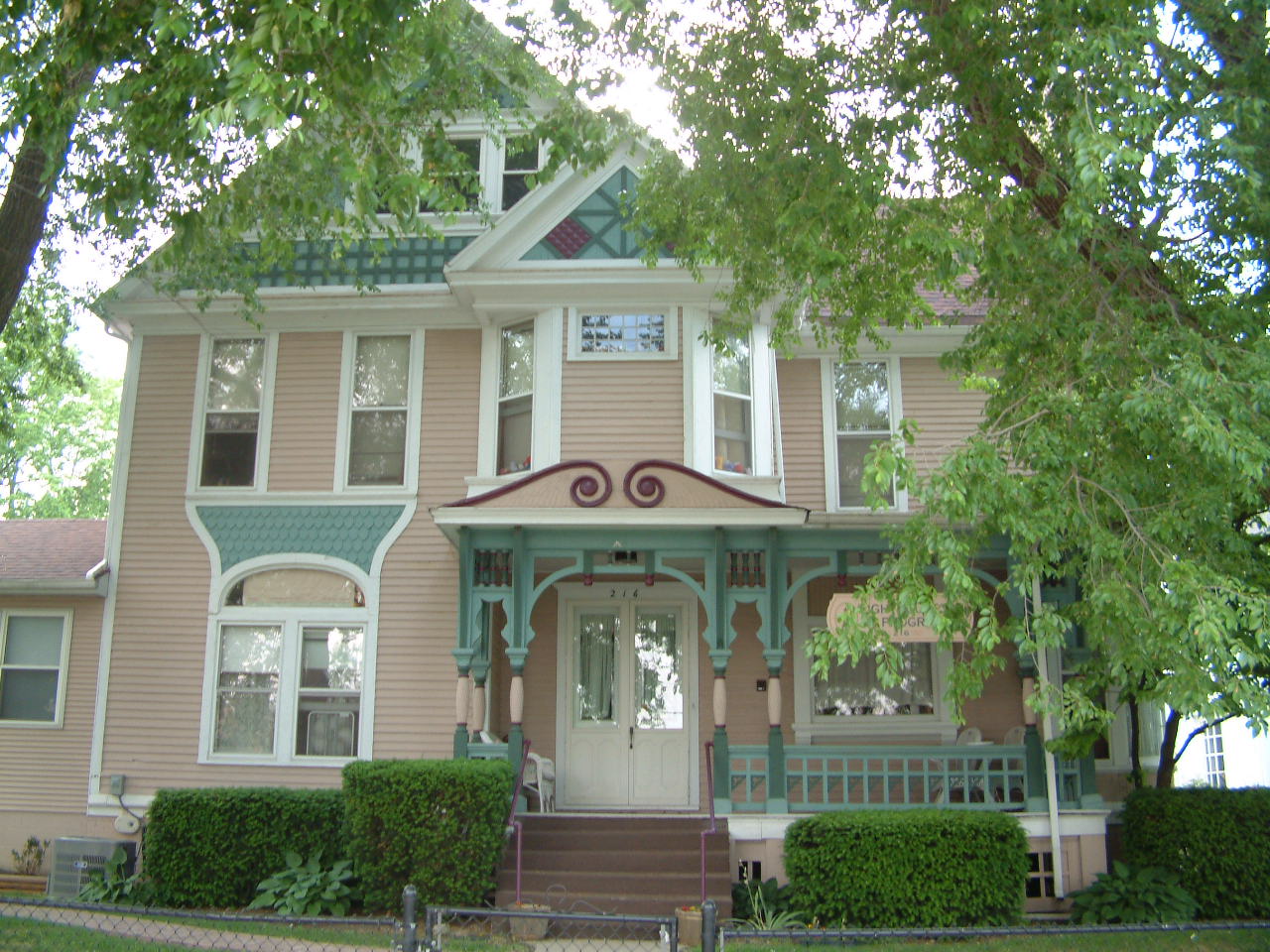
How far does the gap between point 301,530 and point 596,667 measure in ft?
12.6

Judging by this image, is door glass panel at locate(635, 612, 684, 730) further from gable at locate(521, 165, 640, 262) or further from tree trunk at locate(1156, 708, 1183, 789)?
tree trunk at locate(1156, 708, 1183, 789)

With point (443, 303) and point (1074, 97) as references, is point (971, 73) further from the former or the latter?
point (443, 303)

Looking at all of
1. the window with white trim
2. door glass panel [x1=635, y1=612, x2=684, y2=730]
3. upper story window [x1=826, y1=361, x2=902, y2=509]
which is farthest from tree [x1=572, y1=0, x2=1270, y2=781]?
the window with white trim

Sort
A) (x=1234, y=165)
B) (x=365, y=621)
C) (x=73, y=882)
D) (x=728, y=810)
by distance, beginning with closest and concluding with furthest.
Answer: (x=1234, y=165) < (x=728, y=810) < (x=73, y=882) < (x=365, y=621)

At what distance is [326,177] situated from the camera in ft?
38.2

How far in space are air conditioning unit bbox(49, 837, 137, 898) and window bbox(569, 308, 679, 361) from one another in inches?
292

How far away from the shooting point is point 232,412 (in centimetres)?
1419

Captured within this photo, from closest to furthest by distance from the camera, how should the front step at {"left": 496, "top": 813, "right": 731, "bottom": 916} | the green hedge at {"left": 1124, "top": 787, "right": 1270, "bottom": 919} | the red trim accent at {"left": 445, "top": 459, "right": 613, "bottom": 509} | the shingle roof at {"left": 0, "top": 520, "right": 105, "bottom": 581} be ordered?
1. the green hedge at {"left": 1124, "top": 787, "right": 1270, "bottom": 919}
2. the front step at {"left": 496, "top": 813, "right": 731, "bottom": 916}
3. the red trim accent at {"left": 445, "top": 459, "right": 613, "bottom": 509}
4. the shingle roof at {"left": 0, "top": 520, "right": 105, "bottom": 581}

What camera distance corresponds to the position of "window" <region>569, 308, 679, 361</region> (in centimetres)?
1336

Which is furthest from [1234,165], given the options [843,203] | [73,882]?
[73,882]

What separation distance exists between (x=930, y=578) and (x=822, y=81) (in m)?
6.22

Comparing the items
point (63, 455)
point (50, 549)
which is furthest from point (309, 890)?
point (63, 455)

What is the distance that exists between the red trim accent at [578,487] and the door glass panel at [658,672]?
234cm

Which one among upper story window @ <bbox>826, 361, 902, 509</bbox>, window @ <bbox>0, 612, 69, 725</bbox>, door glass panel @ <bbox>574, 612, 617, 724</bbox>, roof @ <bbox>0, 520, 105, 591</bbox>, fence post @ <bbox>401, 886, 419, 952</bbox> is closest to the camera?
fence post @ <bbox>401, 886, 419, 952</bbox>
